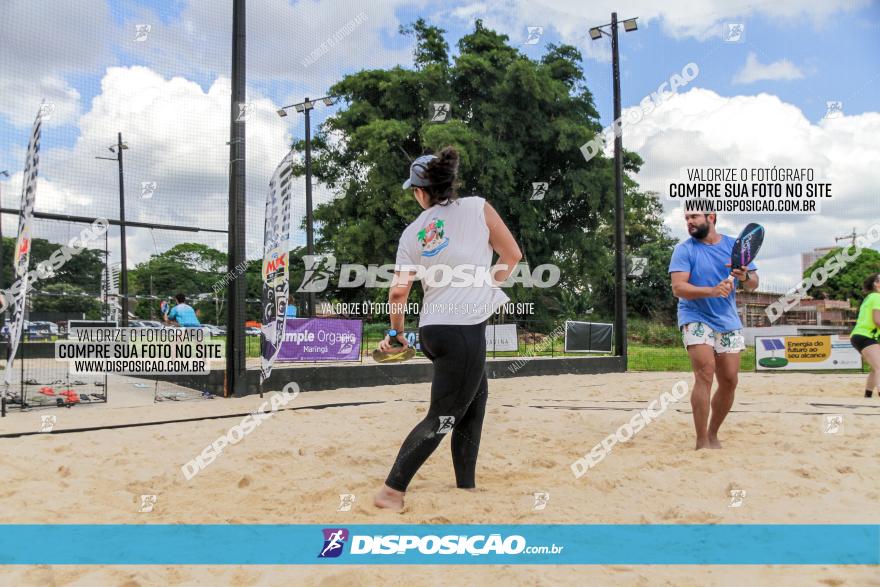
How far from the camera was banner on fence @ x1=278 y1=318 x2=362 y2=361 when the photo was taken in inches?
390

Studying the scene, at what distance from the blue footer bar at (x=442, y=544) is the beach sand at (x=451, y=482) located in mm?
80

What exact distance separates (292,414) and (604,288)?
A: 24.9 meters

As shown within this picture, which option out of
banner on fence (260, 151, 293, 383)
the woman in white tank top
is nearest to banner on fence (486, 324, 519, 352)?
banner on fence (260, 151, 293, 383)

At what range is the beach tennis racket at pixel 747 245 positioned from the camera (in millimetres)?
3846

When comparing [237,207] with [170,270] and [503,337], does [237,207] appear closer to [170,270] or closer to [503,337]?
[170,270]

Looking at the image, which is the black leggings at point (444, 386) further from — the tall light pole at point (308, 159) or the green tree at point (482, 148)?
the green tree at point (482, 148)

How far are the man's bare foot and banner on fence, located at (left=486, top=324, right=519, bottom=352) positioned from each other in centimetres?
1102

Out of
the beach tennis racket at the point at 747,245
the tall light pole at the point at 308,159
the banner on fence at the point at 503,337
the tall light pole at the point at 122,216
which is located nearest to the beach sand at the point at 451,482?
the beach tennis racket at the point at 747,245

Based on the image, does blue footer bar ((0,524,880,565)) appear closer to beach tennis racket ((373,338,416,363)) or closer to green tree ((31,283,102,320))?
beach tennis racket ((373,338,416,363))

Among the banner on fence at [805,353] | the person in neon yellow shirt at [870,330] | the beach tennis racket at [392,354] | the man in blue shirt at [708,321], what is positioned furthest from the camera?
the banner on fence at [805,353]

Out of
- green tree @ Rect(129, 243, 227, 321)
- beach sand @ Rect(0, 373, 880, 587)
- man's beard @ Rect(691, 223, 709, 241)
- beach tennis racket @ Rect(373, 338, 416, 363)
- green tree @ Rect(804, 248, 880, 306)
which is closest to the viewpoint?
beach sand @ Rect(0, 373, 880, 587)

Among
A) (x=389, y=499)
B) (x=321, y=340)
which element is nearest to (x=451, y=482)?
(x=389, y=499)
